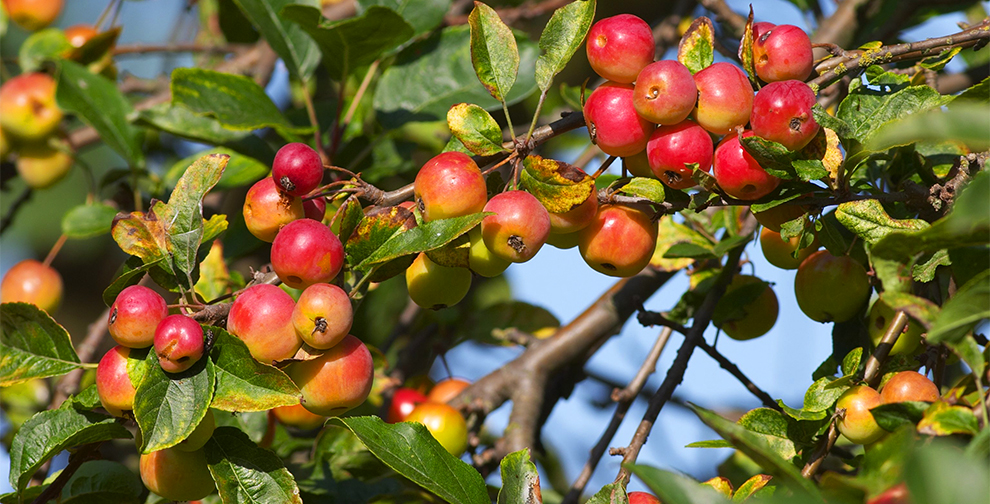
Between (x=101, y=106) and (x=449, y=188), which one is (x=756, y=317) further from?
(x=101, y=106)

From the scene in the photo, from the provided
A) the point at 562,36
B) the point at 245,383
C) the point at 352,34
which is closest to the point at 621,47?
the point at 562,36

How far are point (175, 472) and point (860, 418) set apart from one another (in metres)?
0.82

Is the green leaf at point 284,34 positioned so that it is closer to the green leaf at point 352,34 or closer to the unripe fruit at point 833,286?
the green leaf at point 352,34

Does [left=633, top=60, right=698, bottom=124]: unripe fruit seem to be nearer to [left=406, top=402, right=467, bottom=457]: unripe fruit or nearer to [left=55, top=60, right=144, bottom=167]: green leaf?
[left=406, top=402, right=467, bottom=457]: unripe fruit

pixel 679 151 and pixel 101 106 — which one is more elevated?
pixel 679 151

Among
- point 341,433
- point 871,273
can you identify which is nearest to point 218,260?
point 341,433

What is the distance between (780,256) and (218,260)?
1.00 metres

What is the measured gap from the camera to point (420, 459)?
92cm

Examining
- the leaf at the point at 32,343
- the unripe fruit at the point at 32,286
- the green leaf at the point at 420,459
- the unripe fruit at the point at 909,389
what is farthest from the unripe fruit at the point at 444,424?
the unripe fruit at the point at 32,286

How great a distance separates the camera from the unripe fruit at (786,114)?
0.81 meters

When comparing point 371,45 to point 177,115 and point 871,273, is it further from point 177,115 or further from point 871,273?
point 871,273

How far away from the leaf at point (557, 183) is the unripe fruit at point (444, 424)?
763 mm

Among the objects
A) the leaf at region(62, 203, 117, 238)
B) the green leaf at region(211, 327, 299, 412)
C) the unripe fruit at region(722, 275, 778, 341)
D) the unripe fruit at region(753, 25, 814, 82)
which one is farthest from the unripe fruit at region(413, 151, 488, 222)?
the leaf at region(62, 203, 117, 238)

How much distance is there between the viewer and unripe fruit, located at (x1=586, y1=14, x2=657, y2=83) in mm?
900
